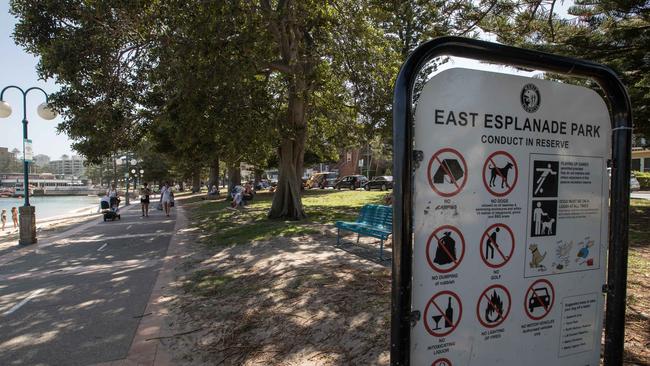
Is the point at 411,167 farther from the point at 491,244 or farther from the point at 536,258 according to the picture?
the point at 536,258

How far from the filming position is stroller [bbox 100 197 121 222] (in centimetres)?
2027

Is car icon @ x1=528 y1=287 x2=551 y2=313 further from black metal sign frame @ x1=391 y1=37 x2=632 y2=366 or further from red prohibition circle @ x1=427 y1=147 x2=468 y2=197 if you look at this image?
red prohibition circle @ x1=427 y1=147 x2=468 y2=197

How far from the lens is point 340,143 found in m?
22.5

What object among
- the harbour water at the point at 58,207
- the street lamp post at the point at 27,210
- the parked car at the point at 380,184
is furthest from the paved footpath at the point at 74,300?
the parked car at the point at 380,184

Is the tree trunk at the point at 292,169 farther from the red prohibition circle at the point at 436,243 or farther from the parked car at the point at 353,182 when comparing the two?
the parked car at the point at 353,182

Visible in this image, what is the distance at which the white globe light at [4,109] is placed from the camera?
12.7m

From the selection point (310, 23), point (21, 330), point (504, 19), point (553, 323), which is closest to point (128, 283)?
point (21, 330)

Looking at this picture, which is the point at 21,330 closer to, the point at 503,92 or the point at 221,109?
the point at 503,92

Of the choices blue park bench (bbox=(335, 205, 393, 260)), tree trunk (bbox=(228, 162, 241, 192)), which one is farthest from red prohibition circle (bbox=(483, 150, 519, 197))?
tree trunk (bbox=(228, 162, 241, 192))

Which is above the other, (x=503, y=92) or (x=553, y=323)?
(x=503, y=92)

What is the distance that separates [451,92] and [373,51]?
10952 millimetres

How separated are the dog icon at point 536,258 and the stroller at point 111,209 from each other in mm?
21370

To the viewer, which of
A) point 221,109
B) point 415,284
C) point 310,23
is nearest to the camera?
point 415,284

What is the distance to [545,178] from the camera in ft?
6.80
